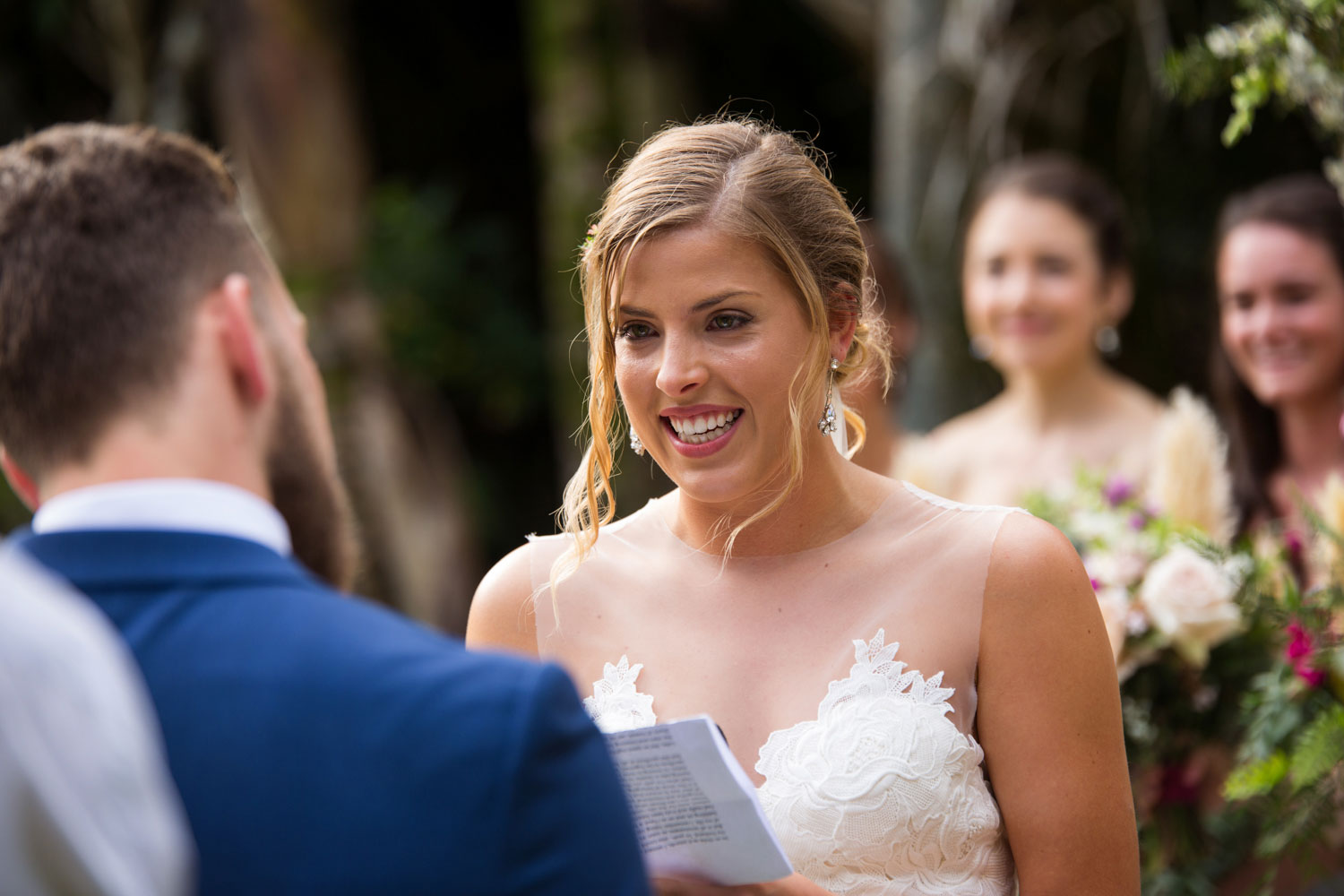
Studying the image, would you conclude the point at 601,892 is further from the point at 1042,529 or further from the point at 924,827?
the point at 1042,529

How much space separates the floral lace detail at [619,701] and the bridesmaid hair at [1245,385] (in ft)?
8.11

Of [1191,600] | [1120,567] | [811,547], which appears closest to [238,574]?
[811,547]

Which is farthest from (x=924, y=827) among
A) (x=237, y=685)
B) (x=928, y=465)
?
(x=928, y=465)

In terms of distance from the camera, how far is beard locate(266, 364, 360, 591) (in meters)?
1.42

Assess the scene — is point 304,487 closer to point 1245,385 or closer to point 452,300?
point 1245,385

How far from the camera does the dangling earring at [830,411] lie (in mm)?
2570

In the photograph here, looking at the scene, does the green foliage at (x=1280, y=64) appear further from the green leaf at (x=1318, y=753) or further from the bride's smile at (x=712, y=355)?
the green leaf at (x=1318, y=753)

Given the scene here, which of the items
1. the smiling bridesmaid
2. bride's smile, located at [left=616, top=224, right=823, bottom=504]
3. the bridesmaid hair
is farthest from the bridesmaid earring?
bride's smile, located at [left=616, top=224, right=823, bottom=504]

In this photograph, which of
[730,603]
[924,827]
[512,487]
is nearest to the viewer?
[924,827]

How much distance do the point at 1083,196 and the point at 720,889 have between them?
11.1 ft

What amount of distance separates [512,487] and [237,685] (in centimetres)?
772

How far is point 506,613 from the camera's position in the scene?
2.60 meters

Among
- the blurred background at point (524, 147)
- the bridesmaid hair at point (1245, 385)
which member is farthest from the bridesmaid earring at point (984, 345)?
the bridesmaid hair at point (1245, 385)

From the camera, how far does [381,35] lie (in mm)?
8703
